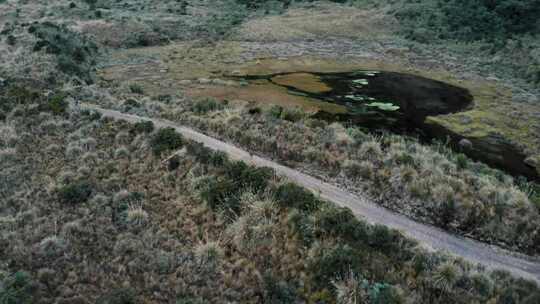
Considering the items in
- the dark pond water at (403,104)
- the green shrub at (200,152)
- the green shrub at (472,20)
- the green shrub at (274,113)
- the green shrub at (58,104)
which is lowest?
the dark pond water at (403,104)

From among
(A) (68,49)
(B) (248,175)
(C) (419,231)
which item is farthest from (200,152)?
(A) (68,49)

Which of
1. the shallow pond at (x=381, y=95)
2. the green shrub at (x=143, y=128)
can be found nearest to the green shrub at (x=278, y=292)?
the green shrub at (x=143, y=128)

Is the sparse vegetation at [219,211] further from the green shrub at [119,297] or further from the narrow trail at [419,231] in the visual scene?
the narrow trail at [419,231]

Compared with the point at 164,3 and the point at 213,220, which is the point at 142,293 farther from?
the point at 164,3

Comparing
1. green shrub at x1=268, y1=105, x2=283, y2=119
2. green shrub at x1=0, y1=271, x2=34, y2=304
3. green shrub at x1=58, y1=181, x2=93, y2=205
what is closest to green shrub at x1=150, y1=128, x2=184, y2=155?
green shrub at x1=58, y1=181, x2=93, y2=205

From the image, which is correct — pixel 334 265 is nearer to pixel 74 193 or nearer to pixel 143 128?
pixel 74 193

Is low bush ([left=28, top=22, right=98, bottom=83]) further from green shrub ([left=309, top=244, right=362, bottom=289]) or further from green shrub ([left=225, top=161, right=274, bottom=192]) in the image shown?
green shrub ([left=309, top=244, right=362, bottom=289])
